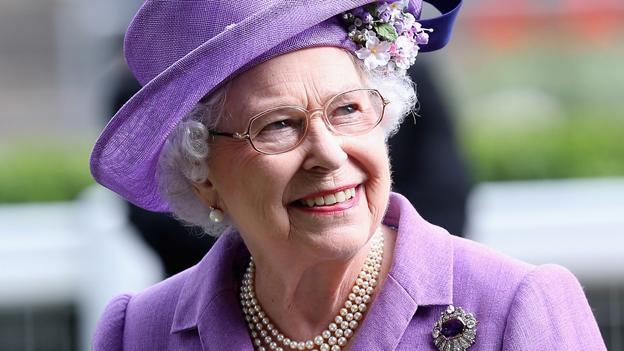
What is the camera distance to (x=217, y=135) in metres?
3.06

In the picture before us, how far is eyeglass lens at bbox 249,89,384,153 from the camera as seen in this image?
293 centimetres

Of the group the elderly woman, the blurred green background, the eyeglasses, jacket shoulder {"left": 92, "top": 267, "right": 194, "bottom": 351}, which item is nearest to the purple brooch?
the elderly woman

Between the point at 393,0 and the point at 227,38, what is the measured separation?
43 cm

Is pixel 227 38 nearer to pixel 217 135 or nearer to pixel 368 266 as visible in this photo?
pixel 217 135

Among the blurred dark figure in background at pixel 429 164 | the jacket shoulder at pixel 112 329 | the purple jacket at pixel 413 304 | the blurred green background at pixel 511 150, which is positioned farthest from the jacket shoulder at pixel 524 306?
the blurred green background at pixel 511 150

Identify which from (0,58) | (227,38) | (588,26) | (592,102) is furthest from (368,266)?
(0,58)

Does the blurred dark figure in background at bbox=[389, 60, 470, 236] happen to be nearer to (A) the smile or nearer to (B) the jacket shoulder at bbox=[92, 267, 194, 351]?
(B) the jacket shoulder at bbox=[92, 267, 194, 351]

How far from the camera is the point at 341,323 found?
3.12 metres

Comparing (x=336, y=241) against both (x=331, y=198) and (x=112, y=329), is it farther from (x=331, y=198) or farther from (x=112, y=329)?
(x=112, y=329)

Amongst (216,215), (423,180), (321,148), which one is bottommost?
(423,180)

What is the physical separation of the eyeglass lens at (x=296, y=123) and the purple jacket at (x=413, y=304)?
34 centimetres

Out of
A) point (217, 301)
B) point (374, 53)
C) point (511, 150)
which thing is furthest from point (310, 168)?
point (511, 150)

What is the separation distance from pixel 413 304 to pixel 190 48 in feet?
2.54

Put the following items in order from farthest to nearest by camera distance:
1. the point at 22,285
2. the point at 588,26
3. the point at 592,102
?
the point at 588,26
the point at 592,102
the point at 22,285
